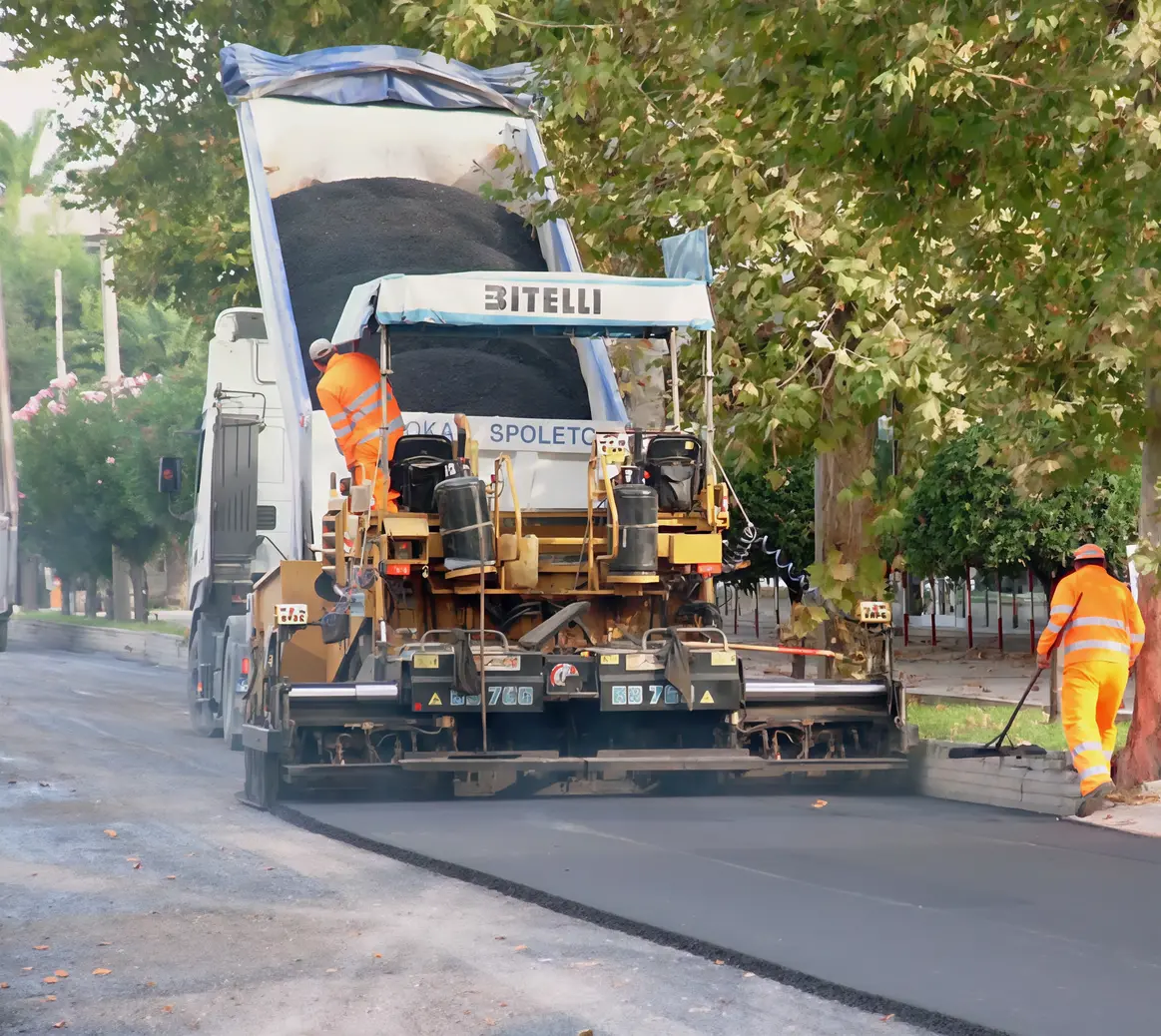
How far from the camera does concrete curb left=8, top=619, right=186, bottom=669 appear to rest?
108 ft

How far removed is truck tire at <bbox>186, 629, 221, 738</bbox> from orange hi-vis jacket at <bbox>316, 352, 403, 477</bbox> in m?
5.94

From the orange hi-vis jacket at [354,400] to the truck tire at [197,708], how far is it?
19.5 ft

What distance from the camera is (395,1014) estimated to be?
20.4ft

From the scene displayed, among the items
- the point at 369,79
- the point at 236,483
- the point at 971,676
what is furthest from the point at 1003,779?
the point at 971,676

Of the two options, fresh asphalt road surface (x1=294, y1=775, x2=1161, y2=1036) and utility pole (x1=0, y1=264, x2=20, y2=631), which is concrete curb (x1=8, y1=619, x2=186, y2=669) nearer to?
utility pole (x1=0, y1=264, x2=20, y2=631)

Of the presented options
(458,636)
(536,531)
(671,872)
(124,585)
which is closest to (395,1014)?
(671,872)

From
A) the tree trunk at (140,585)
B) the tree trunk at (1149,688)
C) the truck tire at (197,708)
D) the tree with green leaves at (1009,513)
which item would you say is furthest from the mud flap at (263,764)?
the tree trunk at (140,585)

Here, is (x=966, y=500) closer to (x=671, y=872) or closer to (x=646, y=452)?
(x=646, y=452)

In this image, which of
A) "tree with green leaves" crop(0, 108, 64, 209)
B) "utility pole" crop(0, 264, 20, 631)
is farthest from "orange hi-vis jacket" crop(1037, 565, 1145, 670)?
"tree with green leaves" crop(0, 108, 64, 209)

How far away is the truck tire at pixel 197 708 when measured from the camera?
17.9 m

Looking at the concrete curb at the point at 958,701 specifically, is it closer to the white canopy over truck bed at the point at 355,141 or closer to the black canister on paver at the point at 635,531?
the white canopy over truck bed at the point at 355,141

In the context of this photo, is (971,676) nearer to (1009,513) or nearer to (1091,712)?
(1009,513)

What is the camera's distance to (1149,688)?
1179 centimetres

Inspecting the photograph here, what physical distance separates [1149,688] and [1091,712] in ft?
2.44
